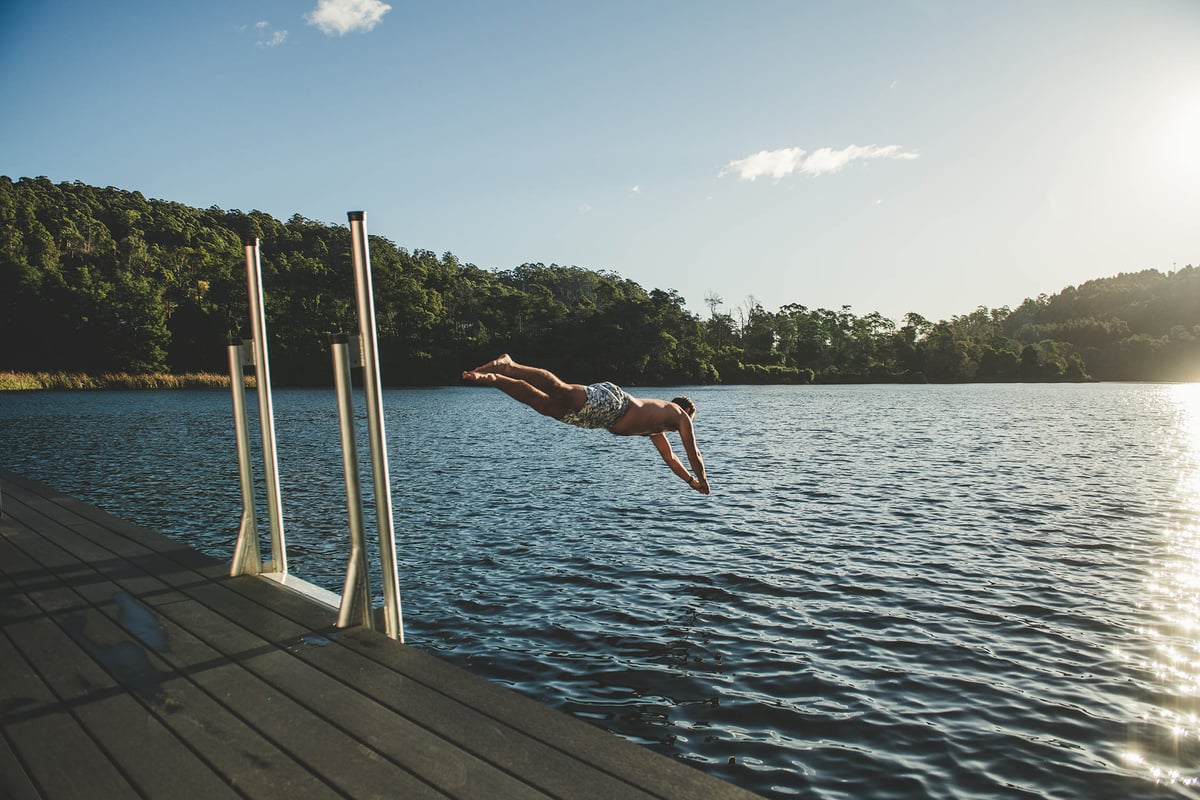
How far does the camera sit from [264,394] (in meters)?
4.54

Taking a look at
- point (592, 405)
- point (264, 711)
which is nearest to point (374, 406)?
point (264, 711)

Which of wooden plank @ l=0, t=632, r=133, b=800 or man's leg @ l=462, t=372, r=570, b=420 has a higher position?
man's leg @ l=462, t=372, r=570, b=420

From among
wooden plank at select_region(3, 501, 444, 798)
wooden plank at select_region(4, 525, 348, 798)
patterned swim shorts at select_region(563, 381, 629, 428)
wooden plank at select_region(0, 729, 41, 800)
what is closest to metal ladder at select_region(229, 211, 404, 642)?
wooden plank at select_region(3, 501, 444, 798)

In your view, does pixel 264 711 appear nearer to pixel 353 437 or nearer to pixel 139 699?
pixel 139 699

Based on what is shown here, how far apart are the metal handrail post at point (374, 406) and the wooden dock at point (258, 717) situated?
0.23 metres

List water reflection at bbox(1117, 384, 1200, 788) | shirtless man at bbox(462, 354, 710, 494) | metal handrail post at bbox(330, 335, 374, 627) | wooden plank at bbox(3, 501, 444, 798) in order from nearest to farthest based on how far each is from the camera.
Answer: wooden plank at bbox(3, 501, 444, 798), metal handrail post at bbox(330, 335, 374, 627), water reflection at bbox(1117, 384, 1200, 788), shirtless man at bbox(462, 354, 710, 494)

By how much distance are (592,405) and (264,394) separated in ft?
7.83

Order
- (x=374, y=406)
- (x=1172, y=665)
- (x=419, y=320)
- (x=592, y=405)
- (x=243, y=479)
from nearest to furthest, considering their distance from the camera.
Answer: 1. (x=374, y=406)
2. (x=243, y=479)
3. (x=592, y=405)
4. (x=1172, y=665)
5. (x=419, y=320)

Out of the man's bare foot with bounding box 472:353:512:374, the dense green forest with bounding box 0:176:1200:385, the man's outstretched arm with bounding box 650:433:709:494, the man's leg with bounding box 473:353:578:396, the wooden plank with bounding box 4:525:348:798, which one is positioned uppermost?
the dense green forest with bounding box 0:176:1200:385

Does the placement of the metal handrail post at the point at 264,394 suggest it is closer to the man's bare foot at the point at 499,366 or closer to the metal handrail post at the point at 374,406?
the metal handrail post at the point at 374,406

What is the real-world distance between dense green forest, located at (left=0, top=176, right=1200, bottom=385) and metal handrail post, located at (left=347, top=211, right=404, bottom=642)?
6710cm

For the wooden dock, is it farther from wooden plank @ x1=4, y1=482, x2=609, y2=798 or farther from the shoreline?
the shoreline

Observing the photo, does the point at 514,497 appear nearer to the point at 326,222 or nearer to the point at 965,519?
the point at 965,519

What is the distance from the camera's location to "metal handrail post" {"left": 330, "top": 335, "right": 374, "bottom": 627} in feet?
12.3
